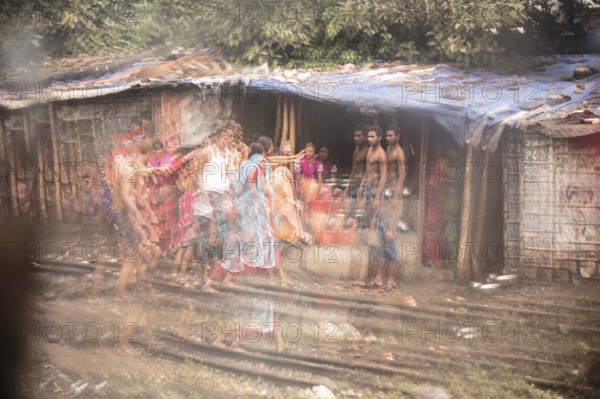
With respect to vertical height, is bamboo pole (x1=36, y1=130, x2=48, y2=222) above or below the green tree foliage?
below

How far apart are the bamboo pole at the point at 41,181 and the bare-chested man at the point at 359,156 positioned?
12.0ft

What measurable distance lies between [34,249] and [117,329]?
4.88 ft

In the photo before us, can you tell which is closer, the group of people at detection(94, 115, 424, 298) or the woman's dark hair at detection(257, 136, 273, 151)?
the group of people at detection(94, 115, 424, 298)

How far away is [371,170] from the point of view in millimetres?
5516

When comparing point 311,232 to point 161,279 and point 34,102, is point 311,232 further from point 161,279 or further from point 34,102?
point 34,102

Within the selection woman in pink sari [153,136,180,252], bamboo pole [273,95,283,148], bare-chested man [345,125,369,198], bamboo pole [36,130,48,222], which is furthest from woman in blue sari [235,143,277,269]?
bamboo pole [36,130,48,222]

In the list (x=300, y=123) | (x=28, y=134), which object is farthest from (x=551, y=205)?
(x=28, y=134)

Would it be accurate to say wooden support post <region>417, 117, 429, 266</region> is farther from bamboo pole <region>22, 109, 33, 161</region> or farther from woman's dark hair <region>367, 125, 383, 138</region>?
bamboo pole <region>22, 109, 33, 161</region>

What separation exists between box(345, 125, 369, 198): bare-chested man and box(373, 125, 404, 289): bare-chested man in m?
0.22

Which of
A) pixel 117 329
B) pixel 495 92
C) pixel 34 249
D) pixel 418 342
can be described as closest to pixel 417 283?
pixel 418 342

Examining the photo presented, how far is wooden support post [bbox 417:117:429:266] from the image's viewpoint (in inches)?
215

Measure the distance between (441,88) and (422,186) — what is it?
0.97 meters

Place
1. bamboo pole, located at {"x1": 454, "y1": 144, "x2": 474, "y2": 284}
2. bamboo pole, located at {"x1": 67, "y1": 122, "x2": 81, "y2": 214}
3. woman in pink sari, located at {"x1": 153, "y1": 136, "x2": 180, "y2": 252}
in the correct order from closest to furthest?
bamboo pole, located at {"x1": 454, "y1": 144, "x2": 474, "y2": 284} → woman in pink sari, located at {"x1": 153, "y1": 136, "x2": 180, "y2": 252} → bamboo pole, located at {"x1": 67, "y1": 122, "x2": 81, "y2": 214}

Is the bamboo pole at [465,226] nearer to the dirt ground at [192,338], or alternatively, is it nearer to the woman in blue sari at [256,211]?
the dirt ground at [192,338]
